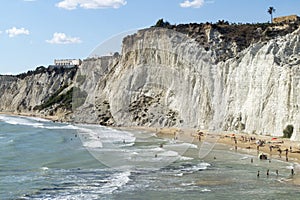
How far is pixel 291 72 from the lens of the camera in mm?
41000

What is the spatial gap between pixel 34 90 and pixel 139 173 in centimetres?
11612

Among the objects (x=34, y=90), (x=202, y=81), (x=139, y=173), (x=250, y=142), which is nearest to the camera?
(x=139, y=173)

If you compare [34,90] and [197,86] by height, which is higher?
[34,90]

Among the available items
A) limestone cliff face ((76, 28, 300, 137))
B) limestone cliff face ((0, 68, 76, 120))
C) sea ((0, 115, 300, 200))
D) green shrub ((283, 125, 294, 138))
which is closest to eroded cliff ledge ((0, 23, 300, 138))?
limestone cliff face ((76, 28, 300, 137))

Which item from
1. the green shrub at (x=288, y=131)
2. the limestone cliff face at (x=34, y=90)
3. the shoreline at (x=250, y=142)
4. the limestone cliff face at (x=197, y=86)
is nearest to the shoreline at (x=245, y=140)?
the shoreline at (x=250, y=142)

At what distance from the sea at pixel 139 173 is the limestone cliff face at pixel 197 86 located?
5.85m

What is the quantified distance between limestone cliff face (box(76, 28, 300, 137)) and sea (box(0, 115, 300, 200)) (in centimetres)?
585

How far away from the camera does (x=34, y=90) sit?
459 feet

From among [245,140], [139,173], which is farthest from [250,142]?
[139,173]

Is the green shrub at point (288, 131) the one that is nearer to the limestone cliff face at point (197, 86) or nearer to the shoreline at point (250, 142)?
the limestone cliff face at point (197, 86)

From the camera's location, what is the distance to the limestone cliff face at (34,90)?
133 meters

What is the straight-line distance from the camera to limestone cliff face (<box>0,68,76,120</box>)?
13262 centimetres

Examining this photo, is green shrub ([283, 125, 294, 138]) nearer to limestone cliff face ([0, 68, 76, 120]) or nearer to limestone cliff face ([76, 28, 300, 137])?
limestone cliff face ([76, 28, 300, 137])

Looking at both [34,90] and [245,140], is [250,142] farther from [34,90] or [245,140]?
[34,90]
